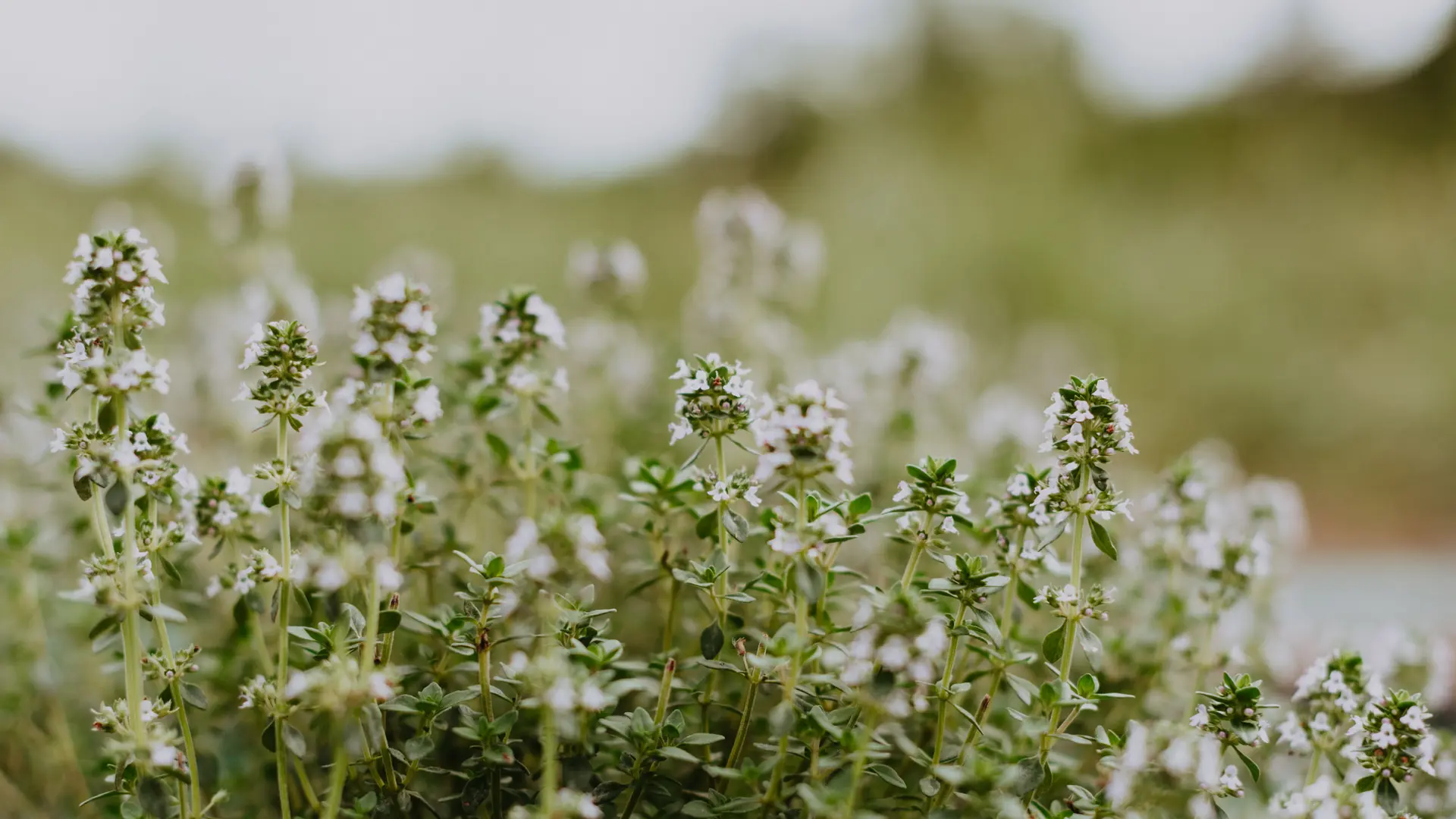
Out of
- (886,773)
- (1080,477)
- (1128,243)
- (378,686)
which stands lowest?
(378,686)

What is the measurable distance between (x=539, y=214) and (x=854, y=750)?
9.34m

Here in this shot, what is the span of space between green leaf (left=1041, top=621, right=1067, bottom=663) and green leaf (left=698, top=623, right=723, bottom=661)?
0.60m

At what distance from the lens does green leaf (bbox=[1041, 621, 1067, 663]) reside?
1.65 metres

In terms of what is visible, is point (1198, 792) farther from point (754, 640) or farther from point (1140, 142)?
point (1140, 142)

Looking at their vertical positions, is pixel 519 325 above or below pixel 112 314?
above

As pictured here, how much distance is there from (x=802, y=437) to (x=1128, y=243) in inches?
310

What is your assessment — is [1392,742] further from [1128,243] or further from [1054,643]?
[1128,243]

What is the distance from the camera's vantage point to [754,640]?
190 centimetres

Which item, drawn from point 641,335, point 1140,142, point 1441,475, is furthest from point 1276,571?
point 1140,142

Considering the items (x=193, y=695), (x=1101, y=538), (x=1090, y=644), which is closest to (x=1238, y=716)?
(x=1090, y=644)

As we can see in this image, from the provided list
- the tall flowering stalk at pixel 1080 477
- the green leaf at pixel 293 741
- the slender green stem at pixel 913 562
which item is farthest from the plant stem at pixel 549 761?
the tall flowering stalk at pixel 1080 477

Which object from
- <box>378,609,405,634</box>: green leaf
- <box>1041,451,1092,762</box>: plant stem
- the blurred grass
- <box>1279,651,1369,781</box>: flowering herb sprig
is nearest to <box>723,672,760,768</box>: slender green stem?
<box>1041,451,1092,762</box>: plant stem

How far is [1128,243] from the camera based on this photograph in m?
8.28

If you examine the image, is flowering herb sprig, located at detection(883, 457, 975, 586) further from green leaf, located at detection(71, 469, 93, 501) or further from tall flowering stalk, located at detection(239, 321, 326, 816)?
green leaf, located at detection(71, 469, 93, 501)
